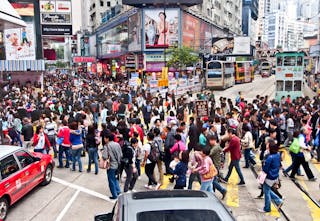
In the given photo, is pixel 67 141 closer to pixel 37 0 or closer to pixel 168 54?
pixel 37 0

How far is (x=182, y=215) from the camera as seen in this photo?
4.43 m

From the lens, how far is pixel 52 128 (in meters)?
13.0

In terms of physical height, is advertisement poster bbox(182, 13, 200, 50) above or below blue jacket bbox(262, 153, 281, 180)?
above

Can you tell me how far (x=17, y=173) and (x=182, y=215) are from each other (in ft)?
19.1

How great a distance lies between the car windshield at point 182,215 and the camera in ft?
14.4

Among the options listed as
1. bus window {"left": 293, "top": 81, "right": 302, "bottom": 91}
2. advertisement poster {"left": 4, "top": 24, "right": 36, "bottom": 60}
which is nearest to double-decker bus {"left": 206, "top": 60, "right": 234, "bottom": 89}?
bus window {"left": 293, "top": 81, "right": 302, "bottom": 91}

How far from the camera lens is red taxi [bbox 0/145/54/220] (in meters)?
8.38

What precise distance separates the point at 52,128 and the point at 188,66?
141 ft

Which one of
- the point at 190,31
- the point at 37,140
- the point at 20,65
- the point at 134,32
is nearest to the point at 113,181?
the point at 37,140

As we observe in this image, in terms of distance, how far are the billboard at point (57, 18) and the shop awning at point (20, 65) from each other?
279 inches

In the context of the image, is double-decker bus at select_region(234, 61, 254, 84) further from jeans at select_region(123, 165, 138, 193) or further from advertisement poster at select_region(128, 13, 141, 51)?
jeans at select_region(123, 165, 138, 193)

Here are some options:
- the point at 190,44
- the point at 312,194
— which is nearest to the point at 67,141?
the point at 312,194

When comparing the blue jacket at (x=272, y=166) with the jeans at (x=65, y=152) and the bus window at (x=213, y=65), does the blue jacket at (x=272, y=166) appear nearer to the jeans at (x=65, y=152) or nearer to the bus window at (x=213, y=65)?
the jeans at (x=65, y=152)

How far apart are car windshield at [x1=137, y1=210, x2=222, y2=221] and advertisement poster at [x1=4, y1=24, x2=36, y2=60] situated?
39.7m
